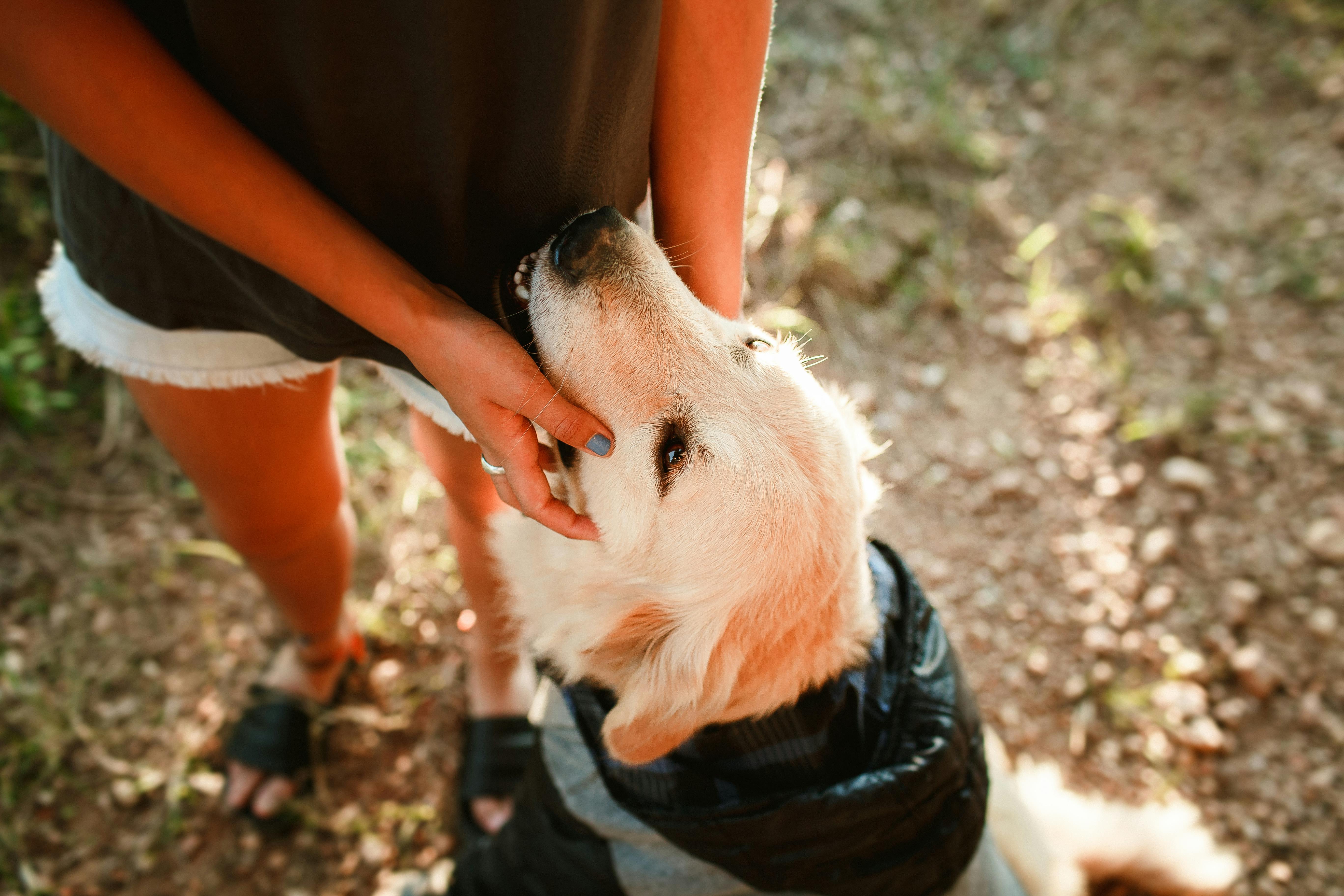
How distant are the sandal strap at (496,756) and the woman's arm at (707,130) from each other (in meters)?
1.53

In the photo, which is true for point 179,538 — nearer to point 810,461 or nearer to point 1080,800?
point 810,461

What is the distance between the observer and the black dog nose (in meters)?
1.21

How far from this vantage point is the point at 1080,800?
1.99 metres

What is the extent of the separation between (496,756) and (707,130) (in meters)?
1.90

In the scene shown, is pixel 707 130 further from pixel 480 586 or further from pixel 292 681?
pixel 292 681

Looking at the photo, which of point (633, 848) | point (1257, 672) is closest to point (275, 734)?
point (633, 848)

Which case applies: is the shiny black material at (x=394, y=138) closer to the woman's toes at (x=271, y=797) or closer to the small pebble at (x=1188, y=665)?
the woman's toes at (x=271, y=797)

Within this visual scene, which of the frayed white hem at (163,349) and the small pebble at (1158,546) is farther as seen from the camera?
the small pebble at (1158,546)

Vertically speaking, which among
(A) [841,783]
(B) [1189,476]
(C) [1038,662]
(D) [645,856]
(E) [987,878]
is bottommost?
(C) [1038,662]

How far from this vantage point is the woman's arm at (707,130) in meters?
1.24

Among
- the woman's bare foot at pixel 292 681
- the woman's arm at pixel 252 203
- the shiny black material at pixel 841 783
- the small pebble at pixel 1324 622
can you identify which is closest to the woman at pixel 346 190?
the woman's arm at pixel 252 203

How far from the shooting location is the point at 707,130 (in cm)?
134

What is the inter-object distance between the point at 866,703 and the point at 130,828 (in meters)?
2.20

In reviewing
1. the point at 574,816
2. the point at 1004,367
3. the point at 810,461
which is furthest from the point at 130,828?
the point at 1004,367
